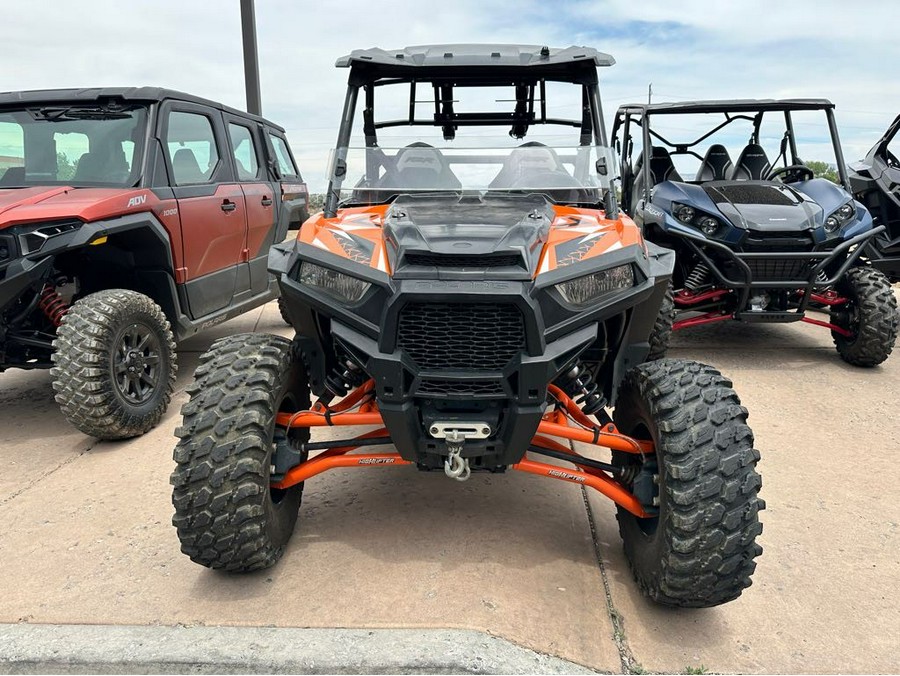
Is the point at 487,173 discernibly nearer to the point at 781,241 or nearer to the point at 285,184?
the point at 781,241

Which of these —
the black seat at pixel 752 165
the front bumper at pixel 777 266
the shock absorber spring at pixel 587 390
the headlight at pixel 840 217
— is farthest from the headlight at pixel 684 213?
the shock absorber spring at pixel 587 390

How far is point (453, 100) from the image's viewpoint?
4012 millimetres

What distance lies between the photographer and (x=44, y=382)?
5664 millimetres

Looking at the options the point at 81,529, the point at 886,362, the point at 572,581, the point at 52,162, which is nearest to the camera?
the point at 572,581

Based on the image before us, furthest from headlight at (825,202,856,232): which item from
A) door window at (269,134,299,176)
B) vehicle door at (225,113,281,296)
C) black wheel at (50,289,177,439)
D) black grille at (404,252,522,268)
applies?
black wheel at (50,289,177,439)

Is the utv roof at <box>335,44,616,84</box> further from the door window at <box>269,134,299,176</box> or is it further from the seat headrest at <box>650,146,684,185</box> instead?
the seat headrest at <box>650,146,684,185</box>

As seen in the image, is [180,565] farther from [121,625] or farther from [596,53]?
[596,53]

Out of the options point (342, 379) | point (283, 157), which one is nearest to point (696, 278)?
point (342, 379)

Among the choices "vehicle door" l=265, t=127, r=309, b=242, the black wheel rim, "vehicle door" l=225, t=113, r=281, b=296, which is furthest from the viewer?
"vehicle door" l=265, t=127, r=309, b=242

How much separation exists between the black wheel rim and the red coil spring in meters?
0.53

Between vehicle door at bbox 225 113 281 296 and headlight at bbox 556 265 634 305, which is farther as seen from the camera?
vehicle door at bbox 225 113 281 296

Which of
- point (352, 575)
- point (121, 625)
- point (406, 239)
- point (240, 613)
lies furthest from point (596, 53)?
point (121, 625)

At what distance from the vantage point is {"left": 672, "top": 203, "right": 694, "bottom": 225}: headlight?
6.21 meters

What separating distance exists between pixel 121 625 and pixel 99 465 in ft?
5.64
